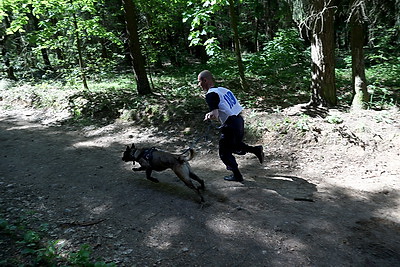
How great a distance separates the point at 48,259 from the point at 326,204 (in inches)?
169

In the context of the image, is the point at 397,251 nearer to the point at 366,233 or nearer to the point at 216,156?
the point at 366,233

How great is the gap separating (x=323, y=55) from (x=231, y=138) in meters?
4.74

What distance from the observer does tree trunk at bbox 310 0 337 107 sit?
7.55m

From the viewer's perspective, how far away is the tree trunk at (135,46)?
1071 centimetres

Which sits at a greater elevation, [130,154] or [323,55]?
[323,55]

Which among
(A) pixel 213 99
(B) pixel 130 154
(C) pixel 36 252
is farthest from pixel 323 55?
(C) pixel 36 252

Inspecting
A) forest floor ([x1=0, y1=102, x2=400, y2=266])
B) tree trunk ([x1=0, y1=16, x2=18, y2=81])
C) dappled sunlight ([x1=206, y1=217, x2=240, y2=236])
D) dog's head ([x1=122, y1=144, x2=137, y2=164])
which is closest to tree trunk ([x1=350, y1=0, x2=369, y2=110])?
forest floor ([x1=0, y1=102, x2=400, y2=266])

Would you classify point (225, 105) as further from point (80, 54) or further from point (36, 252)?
point (80, 54)

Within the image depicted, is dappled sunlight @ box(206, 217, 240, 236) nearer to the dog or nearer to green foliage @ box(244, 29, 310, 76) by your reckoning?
the dog

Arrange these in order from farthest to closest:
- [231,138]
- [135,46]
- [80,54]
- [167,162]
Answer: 1. [80,54]
2. [135,46]
3. [231,138]
4. [167,162]

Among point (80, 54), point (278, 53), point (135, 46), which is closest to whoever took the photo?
point (135, 46)

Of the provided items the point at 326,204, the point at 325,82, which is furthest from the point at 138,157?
the point at 325,82

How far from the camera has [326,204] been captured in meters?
4.57

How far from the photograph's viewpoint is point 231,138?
16.6 feet
